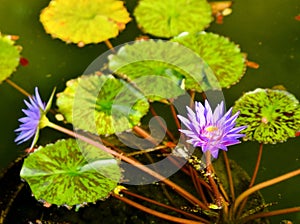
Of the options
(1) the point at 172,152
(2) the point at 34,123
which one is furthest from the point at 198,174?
(2) the point at 34,123

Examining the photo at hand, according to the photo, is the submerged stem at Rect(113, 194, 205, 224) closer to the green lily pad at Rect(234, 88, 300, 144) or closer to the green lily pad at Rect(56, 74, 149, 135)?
the green lily pad at Rect(56, 74, 149, 135)

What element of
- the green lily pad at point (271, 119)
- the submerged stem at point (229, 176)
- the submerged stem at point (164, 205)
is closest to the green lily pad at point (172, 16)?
the green lily pad at point (271, 119)

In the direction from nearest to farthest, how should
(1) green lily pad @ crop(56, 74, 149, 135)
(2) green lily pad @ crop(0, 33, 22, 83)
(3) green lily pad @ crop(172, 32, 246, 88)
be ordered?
(1) green lily pad @ crop(56, 74, 149, 135) → (3) green lily pad @ crop(172, 32, 246, 88) → (2) green lily pad @ crop(0, 33, 22, 83)

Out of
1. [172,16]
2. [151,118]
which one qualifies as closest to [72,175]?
[151,118]

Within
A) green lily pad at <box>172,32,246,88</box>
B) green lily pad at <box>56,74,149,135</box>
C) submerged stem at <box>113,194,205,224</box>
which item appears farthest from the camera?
green lily pad at <box>172,32,246,88</box>

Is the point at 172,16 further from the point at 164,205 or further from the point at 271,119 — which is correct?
the point at 164,205

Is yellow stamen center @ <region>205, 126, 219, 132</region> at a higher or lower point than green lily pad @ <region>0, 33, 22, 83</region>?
higher

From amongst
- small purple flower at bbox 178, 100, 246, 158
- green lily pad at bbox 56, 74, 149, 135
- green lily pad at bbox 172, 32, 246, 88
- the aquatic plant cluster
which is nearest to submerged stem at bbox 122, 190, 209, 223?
the aquatic plant cluster

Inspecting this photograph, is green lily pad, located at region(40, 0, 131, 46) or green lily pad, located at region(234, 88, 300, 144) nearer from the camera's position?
green lily pad, located at region(234, 88, 300, 144)

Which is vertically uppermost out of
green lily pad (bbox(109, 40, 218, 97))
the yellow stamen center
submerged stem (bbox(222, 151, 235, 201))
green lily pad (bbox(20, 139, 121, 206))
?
the yellow stamen center
